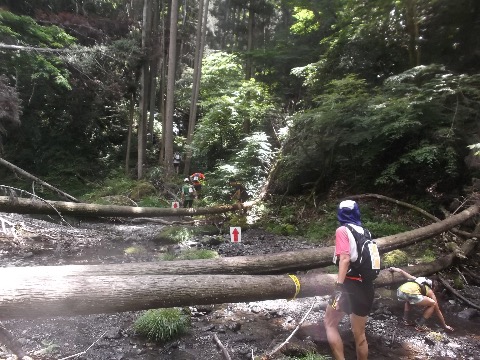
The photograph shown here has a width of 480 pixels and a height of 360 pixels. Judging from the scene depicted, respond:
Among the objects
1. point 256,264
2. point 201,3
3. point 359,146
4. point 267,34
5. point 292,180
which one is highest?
point 267,34

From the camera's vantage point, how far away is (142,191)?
18.0 metres

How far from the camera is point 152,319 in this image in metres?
5.08

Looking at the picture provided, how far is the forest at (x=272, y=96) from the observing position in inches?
404

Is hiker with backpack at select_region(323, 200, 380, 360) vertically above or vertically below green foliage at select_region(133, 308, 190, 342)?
above

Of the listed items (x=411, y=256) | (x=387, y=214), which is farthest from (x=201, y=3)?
(x=411, y=256)

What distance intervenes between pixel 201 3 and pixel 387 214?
56.8 feet

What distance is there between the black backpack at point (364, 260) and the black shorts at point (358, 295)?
0.10m

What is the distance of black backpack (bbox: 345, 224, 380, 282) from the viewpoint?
4034 millimetres

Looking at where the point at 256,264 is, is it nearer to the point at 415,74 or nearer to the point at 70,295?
the point at 70,295

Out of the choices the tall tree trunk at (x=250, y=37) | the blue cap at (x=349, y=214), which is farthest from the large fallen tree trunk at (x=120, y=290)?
the tall tree trunk at (x=250, y=37)

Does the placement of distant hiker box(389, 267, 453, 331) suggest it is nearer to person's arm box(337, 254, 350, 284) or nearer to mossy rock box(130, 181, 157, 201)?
person's arm box(337, 254, 350, 284)

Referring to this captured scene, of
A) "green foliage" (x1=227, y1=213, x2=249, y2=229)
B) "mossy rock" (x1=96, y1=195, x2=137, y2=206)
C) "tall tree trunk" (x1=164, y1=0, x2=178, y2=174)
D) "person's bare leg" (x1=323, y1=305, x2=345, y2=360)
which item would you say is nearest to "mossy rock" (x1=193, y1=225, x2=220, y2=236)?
"green foliage" (x1=227, y1=213, x2=249, y2=229)

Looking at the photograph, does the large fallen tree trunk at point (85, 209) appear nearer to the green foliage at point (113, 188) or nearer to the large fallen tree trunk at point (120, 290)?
the large fallen tree trunk at point (120, 290)

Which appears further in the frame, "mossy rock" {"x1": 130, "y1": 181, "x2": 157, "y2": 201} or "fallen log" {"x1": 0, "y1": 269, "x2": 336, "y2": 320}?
"mossy rock" {"x1": 130, "y1": 181, "x2": 157, "y2": 201}
